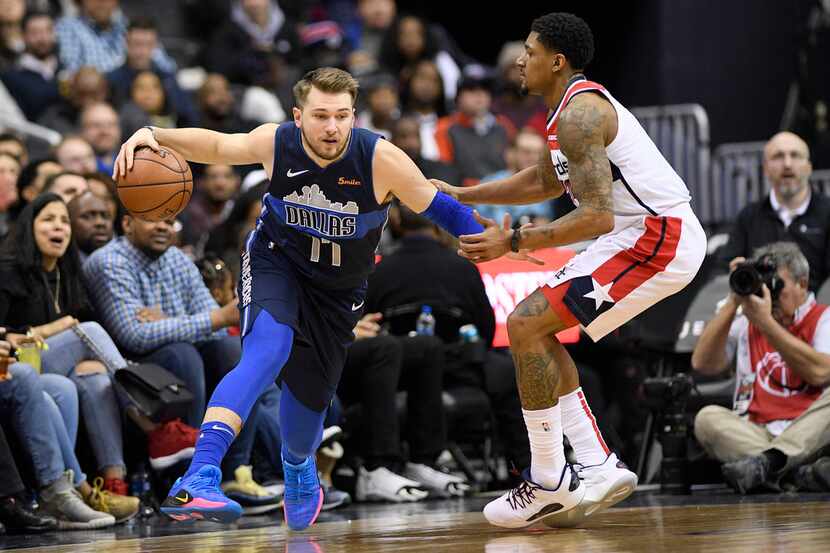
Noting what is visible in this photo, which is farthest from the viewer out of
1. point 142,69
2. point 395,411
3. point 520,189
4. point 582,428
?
point 142,69

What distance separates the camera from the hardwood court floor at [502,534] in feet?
16.6

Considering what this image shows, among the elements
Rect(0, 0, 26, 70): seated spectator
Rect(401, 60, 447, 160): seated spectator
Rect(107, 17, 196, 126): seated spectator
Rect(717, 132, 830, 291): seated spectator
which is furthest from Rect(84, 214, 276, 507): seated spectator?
Rect(401, 60, 447, 160): seated spectator

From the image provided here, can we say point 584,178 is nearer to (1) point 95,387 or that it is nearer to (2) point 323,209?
(2) point 323,209

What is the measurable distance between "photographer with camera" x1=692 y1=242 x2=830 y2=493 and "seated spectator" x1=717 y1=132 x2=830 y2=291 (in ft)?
4.40

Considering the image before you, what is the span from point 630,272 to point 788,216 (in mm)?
4136

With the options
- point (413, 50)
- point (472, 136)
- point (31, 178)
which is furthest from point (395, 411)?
point (413, 50)

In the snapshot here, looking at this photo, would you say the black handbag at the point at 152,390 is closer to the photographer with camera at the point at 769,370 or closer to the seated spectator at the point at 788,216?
the photographer with camera at the point at 769,370

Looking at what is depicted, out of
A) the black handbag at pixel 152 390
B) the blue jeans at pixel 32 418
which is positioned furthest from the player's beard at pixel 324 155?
the blue jeans at pixel 32 418

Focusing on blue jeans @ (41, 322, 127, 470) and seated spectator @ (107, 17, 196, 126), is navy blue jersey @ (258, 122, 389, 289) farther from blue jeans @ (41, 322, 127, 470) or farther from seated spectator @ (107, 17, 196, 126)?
seated spectator @ (107, 17, 196, 126)

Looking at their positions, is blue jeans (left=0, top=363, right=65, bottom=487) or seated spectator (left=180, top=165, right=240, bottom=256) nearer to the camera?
blue jeans (left=0, top=363, right=65, bottom=487)

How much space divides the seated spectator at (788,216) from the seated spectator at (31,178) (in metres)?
4.65

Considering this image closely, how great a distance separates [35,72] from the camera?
39.2 ft

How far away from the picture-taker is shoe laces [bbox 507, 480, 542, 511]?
235 inches

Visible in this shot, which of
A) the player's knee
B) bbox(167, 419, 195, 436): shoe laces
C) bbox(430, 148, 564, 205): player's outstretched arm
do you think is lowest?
bbox(167, 419, 195, 436): shoe laces
